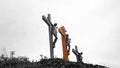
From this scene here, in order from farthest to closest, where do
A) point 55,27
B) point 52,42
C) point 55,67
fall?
point 55,27, point 52,42, point 55,67

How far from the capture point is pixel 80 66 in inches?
504

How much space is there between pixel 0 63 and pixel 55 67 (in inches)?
95.3

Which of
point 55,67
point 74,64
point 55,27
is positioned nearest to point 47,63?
point 55,67

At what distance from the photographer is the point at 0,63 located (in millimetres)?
12406

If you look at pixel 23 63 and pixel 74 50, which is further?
pixel 74 50

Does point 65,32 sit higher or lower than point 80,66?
higher

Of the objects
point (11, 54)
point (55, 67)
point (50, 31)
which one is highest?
point (50, 31)

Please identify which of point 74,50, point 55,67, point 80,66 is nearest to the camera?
point 55,67

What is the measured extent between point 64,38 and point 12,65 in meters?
7.62

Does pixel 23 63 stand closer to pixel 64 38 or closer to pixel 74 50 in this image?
pixel 64 38

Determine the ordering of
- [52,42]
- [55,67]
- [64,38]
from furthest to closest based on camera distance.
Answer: [64,38], [52,42], [55,67]

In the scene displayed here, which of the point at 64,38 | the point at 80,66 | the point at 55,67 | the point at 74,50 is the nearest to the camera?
A: the point at 55,67

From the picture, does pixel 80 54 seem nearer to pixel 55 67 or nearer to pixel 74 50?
pixel 74 50

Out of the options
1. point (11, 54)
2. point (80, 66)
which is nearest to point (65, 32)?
point (11, 54)
